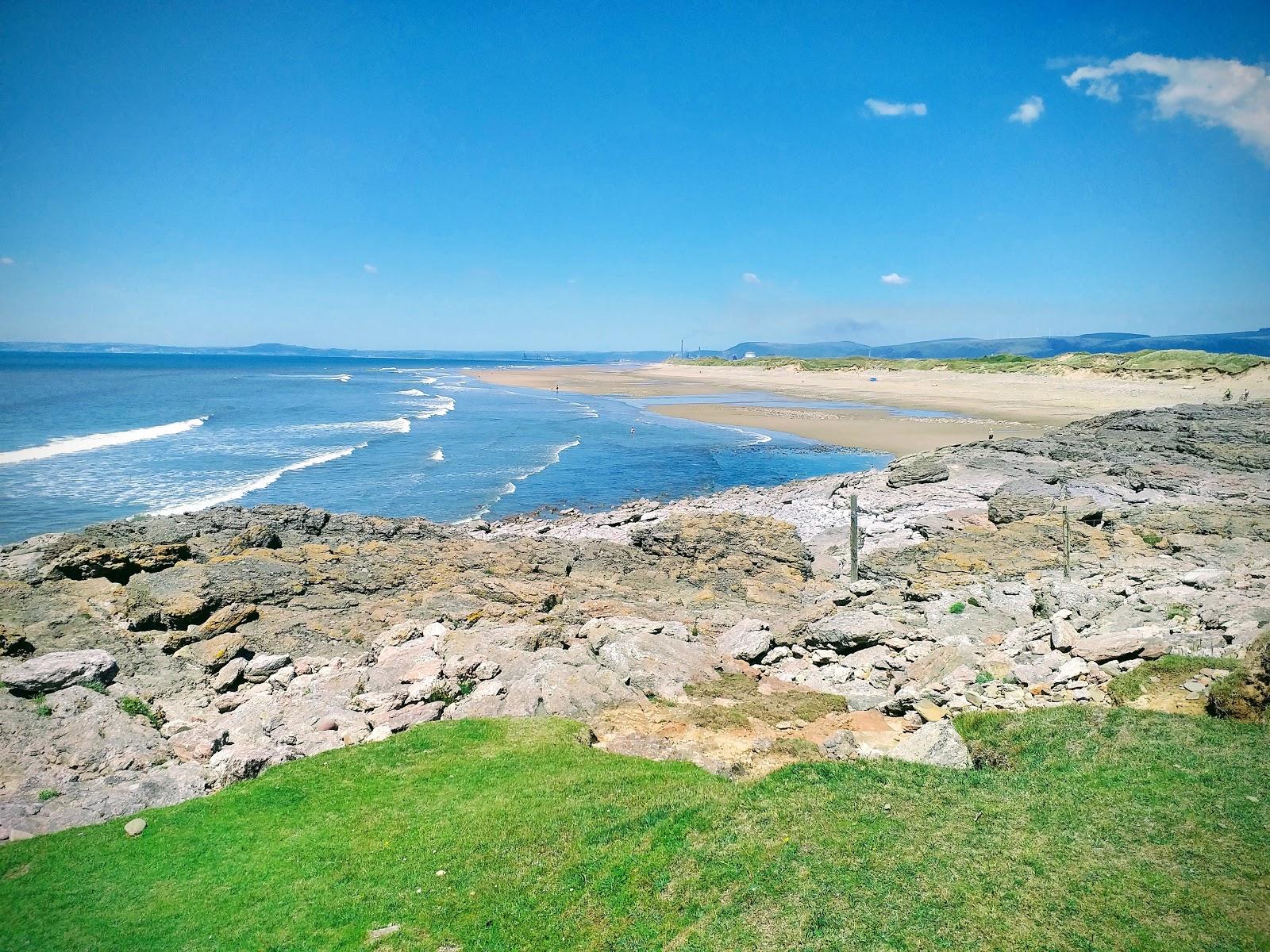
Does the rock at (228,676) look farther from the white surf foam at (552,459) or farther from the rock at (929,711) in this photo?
the white surf foam at (552,459)

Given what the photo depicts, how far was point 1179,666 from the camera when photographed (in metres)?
11.8

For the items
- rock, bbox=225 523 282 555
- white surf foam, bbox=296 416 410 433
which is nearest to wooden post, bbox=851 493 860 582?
rock, bbox=225 523 282 555

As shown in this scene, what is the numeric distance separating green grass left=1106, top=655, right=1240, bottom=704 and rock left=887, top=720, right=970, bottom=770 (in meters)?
3.09

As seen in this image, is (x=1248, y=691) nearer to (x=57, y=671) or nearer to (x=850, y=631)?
(x=850, y=631)

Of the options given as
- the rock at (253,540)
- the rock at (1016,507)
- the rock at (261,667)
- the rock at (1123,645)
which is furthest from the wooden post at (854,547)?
the rock at (253,540)

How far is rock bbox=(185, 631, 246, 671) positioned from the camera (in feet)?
50.7

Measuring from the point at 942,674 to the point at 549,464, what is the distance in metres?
40.1

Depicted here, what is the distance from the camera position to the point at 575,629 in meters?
17.7

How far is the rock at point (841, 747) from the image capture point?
37.0 ft

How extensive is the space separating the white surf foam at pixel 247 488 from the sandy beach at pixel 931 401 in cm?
4044

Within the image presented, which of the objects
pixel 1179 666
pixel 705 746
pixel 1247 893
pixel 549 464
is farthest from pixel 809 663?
pixel 549 464

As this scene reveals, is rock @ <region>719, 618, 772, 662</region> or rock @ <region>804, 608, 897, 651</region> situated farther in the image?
rock @ <region>719, 618, 772, 662</region>

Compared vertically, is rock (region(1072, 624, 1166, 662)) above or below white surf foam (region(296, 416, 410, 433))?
below

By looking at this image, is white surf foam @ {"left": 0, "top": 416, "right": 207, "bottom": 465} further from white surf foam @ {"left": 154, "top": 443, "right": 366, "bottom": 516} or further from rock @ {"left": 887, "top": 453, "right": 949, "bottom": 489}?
rock @ {"left": 887, "top": 453, "right": 949, "bottom": 489}
